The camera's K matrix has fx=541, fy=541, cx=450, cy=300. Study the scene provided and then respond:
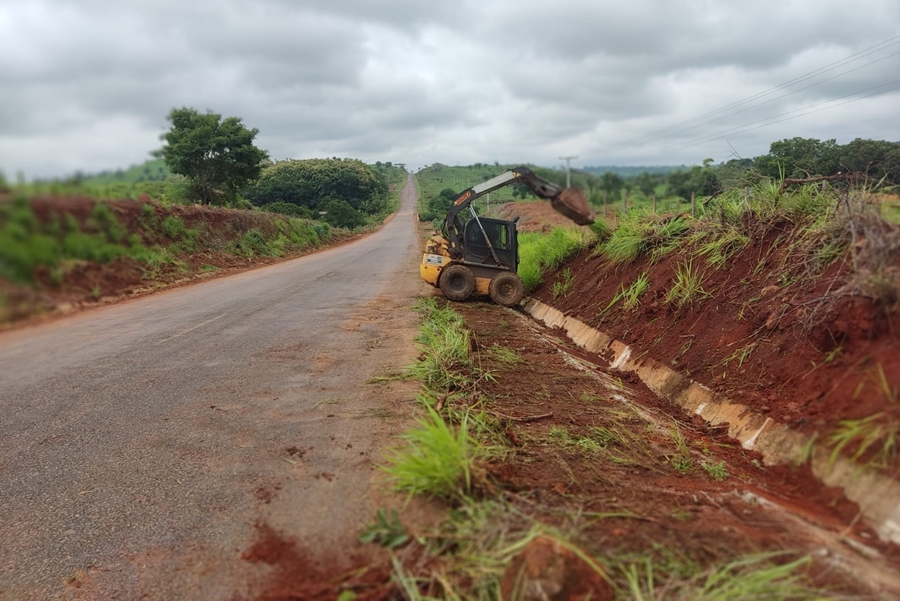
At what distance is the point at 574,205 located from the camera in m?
4.62

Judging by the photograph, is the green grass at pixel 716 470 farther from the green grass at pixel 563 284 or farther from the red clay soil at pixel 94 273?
the green grass at pixel 563 284

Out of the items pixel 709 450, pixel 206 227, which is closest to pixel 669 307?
pixel 709 450

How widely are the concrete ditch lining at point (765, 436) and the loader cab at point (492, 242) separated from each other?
12.3 feet

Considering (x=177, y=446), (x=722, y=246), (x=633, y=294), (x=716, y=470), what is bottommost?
(x=177, y=446)

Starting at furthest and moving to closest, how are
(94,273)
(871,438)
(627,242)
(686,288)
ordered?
(627,242)
(686,288)
(871,438)
(94,273)

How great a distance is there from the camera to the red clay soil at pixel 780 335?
158 inches

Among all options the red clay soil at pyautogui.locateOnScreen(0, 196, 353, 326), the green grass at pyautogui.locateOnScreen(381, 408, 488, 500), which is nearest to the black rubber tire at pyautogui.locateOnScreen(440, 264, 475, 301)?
the green grass at pyautogui.locateOnScreen(381, 408, 488, 500)

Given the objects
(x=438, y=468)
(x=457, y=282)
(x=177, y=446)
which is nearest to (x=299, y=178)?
(x=177, y=446)

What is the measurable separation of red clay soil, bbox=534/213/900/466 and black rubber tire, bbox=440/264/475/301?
152 inches

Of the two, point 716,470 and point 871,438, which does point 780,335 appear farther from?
point 871,438

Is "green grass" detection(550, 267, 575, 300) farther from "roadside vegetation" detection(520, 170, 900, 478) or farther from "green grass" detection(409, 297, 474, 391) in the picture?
"green grass" detection(409, 297, 474, 391)

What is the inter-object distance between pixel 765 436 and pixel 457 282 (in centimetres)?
820

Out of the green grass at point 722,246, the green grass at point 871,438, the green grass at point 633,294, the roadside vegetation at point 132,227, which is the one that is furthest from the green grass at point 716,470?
the green grass at point 633,294

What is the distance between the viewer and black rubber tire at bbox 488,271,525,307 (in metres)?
12.4
